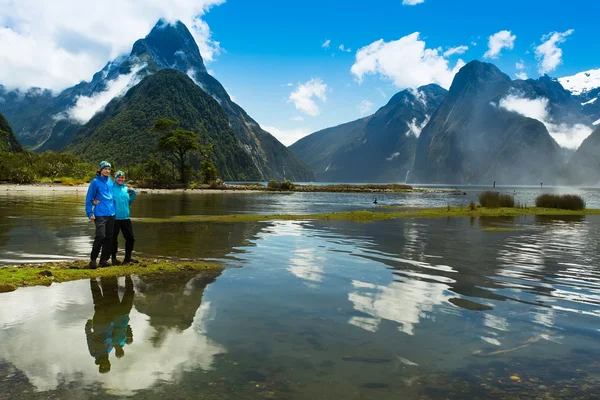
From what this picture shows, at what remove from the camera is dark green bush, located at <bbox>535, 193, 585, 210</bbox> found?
41.9m

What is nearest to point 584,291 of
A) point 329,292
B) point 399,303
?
point 399,303

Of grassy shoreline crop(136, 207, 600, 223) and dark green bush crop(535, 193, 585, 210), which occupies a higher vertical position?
dark green bush crop(535, 193, 585, 210)

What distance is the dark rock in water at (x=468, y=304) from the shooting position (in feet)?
26.7

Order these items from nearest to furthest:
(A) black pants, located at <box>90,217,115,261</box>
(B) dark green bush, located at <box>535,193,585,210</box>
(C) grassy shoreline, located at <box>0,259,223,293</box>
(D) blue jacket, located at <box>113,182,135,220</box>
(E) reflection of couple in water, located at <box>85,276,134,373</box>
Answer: (E) reflection of couple in water, located at <box>85,276,134,373</box>
(C) grassy shoreline, located at <box>0,259,223,293</box>
(A) black pants, located at <box>90,217,115,261</box>
(D) blue jacket, located at <box>113,182,135,220</box>
(B) dark green bush, located at <box>535,193,585,210</box>

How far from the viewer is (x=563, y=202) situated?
140 ft

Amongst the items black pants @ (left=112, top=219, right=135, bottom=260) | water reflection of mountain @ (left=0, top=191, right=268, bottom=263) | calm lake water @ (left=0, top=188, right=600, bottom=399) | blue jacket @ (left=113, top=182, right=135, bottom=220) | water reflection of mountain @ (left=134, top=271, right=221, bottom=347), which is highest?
blue jacket @ (left=113, top=182, right=135, bottom=220)

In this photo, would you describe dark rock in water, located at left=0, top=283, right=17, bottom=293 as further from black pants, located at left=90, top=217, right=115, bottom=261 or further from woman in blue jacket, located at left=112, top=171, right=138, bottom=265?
woman in blue jacket, located at left=112, top=171, right=138, bottom=265

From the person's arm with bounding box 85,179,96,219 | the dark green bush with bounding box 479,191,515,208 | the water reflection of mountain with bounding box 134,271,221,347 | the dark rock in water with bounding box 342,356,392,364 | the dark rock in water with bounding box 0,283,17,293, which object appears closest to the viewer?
the dark rock in water with bounding box 342,356,392,364

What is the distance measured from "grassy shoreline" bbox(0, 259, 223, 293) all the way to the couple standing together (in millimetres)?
555

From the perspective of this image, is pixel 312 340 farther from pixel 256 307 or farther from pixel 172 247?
pixel 172 247

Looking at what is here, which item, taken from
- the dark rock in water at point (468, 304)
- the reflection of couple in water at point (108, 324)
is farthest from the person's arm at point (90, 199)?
the dark rock in water at point (468, 304)

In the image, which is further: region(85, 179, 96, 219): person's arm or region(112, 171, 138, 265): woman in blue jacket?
region(112, 171, 138, 265): woman in blue jacket

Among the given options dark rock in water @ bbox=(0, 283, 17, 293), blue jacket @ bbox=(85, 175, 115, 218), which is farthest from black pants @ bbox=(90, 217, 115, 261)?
dark rock in water @ bbox=(0, 283, 17, 293)

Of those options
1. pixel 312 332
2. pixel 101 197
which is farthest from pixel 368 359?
pixel 101 197
